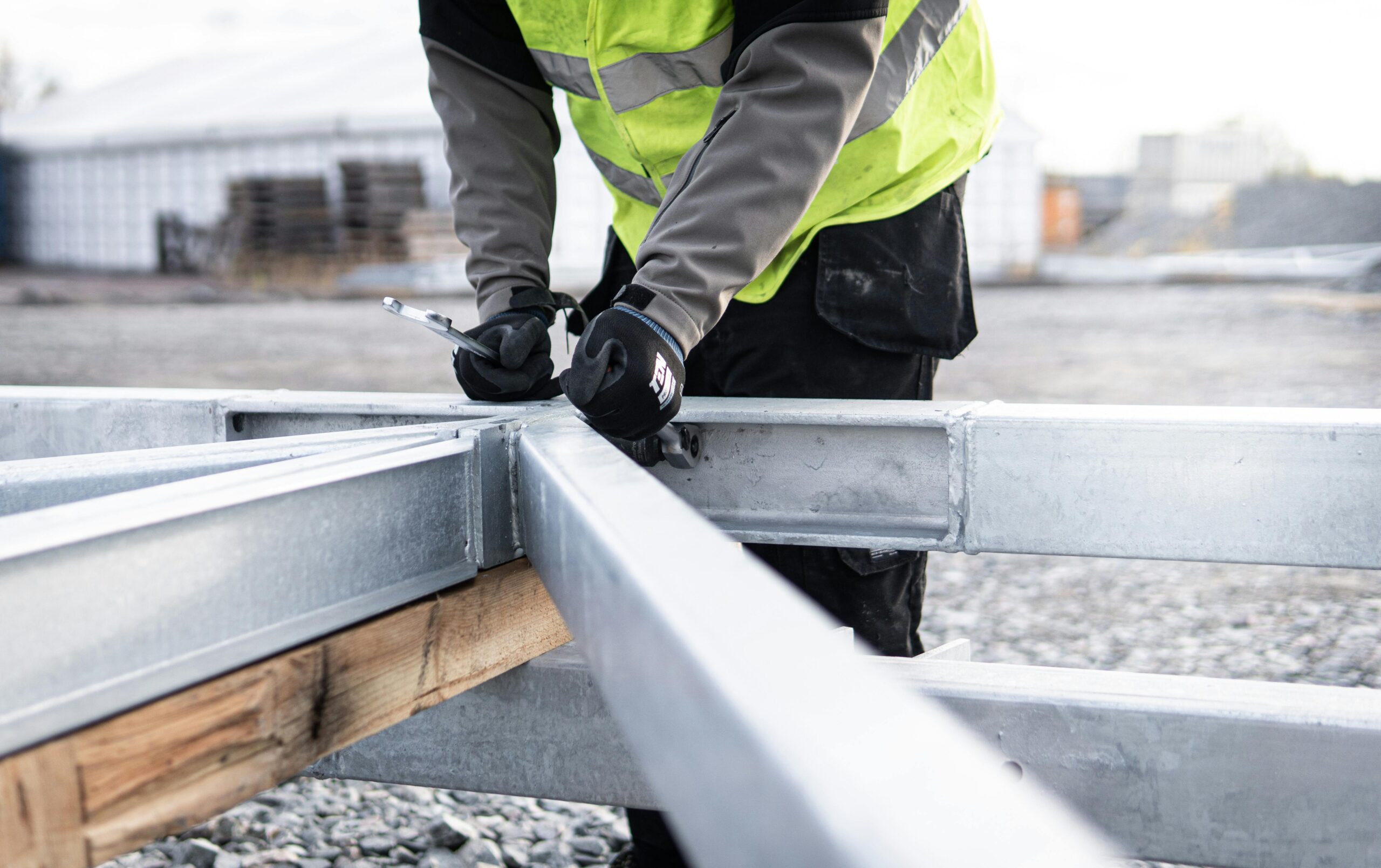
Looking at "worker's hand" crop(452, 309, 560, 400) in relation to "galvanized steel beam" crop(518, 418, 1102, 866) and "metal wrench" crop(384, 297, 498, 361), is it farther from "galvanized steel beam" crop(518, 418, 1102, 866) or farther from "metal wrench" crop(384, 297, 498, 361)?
"galvanized steel beam" crop(518, 418, 1102, 866)

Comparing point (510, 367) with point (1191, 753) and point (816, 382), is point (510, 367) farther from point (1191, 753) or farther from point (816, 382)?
point (1191, 753)

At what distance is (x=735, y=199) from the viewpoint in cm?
143

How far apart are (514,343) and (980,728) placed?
0.91 m

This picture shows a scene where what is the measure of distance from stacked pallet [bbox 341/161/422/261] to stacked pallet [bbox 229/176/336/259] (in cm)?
36

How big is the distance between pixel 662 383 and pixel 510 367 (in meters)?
0.42

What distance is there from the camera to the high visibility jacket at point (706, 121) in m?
1.44

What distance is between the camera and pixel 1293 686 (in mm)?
1115

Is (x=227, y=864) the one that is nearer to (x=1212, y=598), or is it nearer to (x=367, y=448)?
(x=367, y=448)

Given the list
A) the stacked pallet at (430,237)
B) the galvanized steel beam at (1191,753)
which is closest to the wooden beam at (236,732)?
the galvanized steel beam at (1191,753)

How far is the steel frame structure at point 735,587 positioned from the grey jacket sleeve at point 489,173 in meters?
0.49

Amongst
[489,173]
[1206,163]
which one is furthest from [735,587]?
[1206,163]

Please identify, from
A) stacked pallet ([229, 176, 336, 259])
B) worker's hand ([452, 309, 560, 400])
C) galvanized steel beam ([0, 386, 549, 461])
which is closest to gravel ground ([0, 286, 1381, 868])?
galvanized steel beam ([0, 386, 549, 461])

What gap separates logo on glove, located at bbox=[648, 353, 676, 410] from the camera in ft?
4.40

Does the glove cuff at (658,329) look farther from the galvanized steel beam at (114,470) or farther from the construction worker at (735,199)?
the galvanized steel beam at (114,470)
